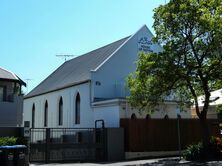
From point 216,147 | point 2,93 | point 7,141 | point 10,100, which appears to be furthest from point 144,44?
point 7,141

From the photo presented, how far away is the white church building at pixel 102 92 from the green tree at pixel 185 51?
6376 mm

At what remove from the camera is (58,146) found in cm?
2300

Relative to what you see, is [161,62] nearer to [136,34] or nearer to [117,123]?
[117,123]

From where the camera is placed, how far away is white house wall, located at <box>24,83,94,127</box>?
107 ft

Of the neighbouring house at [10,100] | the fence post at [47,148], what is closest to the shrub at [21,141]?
the fence post at [47,148]

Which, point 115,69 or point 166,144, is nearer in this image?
point 166,144

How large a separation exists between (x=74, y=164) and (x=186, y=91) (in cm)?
824

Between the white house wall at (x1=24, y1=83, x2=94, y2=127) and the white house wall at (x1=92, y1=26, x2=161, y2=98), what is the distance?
1241 millimetres

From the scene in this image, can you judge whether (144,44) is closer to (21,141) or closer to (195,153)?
(195,153)

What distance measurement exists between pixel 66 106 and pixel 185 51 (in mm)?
18586

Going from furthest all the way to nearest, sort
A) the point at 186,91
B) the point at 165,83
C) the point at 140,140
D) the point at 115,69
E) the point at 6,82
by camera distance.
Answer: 1. the point at 115,69
2. the point at 6,82
3. the point at 140,140
4. the point at 186,91
5. the point at 165,83

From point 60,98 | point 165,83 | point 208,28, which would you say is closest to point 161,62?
point 165,83

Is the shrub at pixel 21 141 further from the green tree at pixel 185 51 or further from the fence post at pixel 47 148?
the green tree at pixel 185 51

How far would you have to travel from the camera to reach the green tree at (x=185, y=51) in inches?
810
